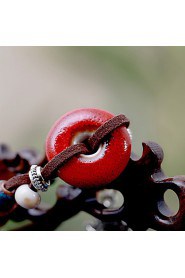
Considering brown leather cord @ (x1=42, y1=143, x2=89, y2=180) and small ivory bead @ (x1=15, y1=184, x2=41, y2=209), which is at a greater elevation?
brown leather cord @ (x1=42, y1=143, x2=89, y2=180)

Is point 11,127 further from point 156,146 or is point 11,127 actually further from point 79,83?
point 156,146

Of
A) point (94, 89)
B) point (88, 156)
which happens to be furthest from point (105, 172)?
point (94, 89)

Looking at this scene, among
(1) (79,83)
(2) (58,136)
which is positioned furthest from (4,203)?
(1) (79,83)

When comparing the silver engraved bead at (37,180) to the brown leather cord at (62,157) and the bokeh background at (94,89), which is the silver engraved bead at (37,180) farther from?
the bokeh background at (94,89)

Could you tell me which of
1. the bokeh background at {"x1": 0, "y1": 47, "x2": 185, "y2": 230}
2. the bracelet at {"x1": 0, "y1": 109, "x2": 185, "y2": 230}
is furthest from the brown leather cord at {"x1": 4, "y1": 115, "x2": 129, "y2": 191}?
the bokeh background at {"x1": 0, "y1": 47, "x2": 185, "y2": 230}

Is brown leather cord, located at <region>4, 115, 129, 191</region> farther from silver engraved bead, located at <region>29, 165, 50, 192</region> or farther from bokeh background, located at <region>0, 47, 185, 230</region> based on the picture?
bokeh background, located at <region>0, 47, 185, 230</region>

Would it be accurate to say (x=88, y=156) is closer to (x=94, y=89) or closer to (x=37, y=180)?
(x=37, y=180)

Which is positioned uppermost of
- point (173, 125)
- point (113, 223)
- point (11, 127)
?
point (11, 127)
